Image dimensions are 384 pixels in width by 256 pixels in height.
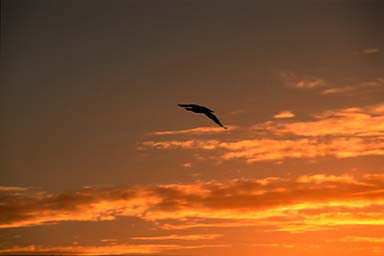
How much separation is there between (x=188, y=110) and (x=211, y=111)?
3.36 m

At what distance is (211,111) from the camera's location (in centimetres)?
12975

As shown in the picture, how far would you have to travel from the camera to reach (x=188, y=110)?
132 meters
